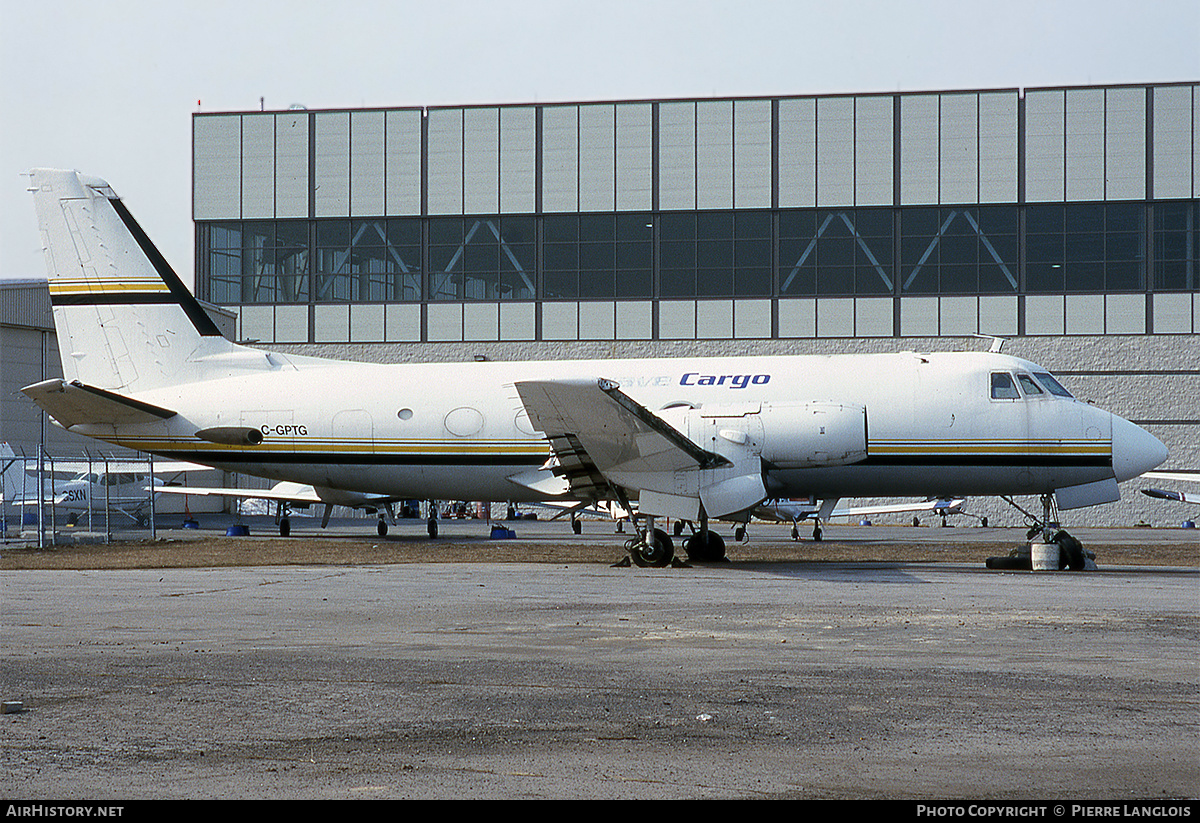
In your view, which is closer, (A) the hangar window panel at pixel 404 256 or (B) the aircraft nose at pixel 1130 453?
(B) the aircraft nose at pixel 1130 453

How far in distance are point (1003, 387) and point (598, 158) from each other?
1251 inches

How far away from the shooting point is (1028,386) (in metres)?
20.0

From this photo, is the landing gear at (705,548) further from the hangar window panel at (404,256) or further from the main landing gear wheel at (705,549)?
the hangar window panel at (404,256)

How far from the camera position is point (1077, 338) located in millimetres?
46188

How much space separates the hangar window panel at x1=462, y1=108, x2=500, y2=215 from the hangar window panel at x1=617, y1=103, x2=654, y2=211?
5612 mm

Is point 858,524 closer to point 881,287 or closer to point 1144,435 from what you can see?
point 881,287

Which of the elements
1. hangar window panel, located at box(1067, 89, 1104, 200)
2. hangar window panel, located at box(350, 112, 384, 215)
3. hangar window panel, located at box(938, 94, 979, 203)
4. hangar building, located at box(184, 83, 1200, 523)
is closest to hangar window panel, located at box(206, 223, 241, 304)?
hangar building, located at box(184, 83, 1200, 523)

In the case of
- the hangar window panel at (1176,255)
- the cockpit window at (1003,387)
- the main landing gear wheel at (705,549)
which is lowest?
the main landing gear wheel at (705,549)

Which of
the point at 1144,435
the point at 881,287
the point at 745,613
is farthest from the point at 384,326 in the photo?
the point at 745,613

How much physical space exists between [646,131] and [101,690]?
44.1 m

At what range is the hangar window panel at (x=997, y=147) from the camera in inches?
1843

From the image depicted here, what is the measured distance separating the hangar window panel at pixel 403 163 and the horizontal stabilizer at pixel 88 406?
96.0 feet

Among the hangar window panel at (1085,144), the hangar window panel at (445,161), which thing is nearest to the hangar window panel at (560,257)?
the hangar window panel at (445,161)
